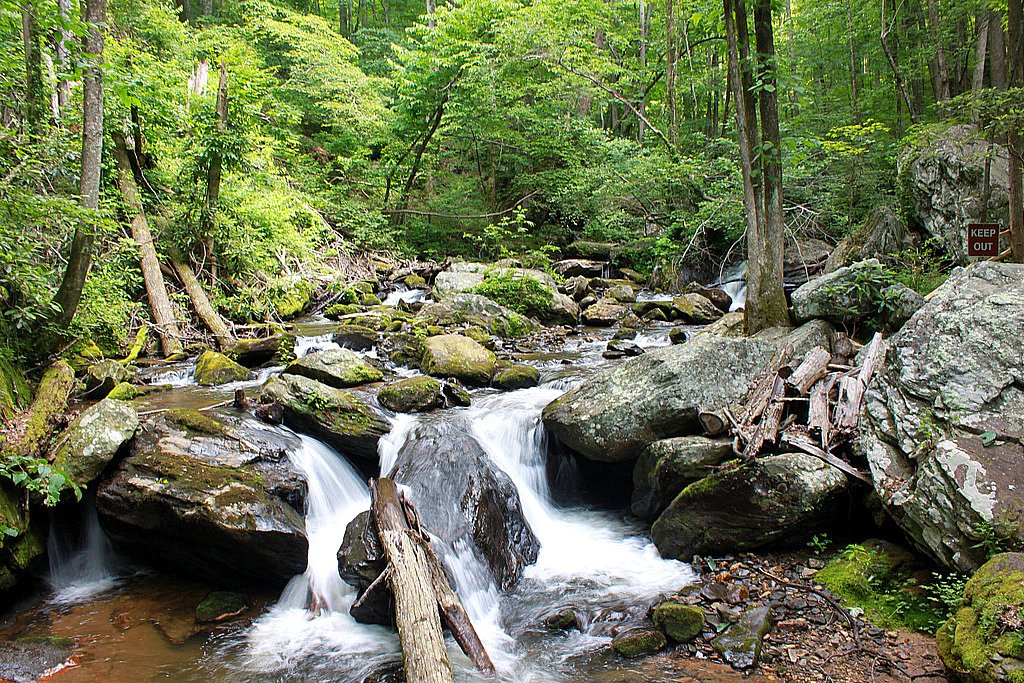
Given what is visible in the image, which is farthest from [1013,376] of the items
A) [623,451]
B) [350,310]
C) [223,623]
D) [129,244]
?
[350,310]

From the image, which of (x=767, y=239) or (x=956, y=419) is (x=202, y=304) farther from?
A: (x=956, y=419)

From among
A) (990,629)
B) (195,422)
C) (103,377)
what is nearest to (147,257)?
(103,377)

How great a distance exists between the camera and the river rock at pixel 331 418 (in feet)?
23.1

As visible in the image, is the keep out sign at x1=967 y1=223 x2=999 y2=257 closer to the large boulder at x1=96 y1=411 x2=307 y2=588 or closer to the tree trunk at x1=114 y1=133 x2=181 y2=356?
the large boulder at x1=96 y1=411 x2=307 y2=588

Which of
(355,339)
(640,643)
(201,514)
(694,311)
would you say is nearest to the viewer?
(640,643)

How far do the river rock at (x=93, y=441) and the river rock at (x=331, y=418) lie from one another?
67.4 inches

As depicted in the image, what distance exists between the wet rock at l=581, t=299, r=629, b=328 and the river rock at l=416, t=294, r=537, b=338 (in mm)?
1698

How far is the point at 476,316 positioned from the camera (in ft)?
42.6

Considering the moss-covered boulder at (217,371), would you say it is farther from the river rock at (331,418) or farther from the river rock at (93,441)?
the river rock at (93,441)

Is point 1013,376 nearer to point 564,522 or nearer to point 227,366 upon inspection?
point 564,522

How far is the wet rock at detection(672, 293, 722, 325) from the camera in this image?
14.0m

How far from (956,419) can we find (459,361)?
21.8 ft

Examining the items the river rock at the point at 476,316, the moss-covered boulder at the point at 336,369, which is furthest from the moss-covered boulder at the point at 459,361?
the river rock at the point at 476,316

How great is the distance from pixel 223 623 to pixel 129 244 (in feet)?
20.6
